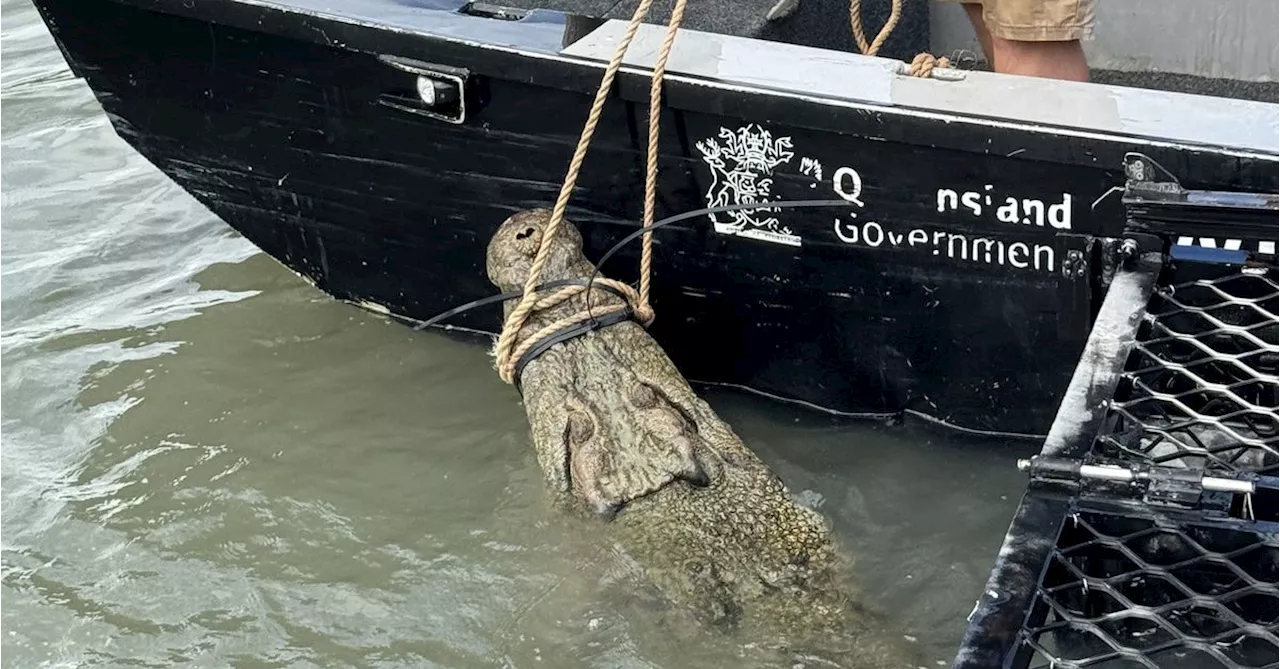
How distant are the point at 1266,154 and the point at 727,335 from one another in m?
1.60

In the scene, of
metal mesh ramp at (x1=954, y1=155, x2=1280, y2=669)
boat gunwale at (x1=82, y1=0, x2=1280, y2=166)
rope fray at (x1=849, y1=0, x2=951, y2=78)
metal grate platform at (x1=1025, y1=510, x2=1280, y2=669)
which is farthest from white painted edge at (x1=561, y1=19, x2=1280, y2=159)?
metal grate platform at (x1=1025, y1=510, x2=1280, y2=669)

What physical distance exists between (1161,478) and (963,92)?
4.33 ft

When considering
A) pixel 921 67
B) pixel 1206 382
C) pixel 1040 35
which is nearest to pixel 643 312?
pixel 921 67

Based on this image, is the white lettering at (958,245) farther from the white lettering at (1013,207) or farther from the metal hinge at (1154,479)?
the metal hinge at (1154,479)

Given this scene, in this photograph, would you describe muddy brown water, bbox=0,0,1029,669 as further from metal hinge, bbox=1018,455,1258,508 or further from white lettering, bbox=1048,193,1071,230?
metal hinge, bbox=1018,455,1258,508

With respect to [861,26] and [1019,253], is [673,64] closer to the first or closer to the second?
[1019,253]

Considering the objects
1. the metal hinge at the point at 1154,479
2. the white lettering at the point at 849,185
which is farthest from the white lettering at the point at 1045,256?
the metal hinge at the point at 1154,479

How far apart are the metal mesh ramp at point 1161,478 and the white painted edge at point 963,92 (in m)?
0.15

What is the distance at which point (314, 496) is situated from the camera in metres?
4.14

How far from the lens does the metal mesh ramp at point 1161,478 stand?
225 centimetres

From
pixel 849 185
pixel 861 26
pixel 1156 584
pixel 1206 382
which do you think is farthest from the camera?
pixel 861 26

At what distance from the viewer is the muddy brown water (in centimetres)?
358

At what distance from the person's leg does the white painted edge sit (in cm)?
46

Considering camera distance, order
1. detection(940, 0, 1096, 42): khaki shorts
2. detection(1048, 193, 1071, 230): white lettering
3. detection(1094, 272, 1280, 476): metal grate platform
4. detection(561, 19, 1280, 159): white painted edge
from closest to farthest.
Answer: detection(1094, 272, 1280, 476): metal grate platform
detection(561, 19, 1280, 159): white painted edge
detection(1048, 193, 1071, 230): white lettering
detection(940, 0, 1096, 42): khaki shorts
